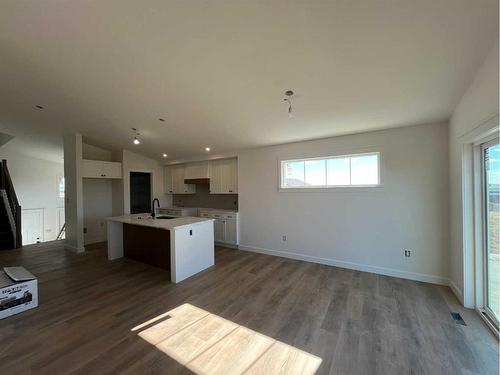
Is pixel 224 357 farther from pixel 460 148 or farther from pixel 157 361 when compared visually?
pixel 460 148

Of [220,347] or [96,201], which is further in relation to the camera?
[96,201]

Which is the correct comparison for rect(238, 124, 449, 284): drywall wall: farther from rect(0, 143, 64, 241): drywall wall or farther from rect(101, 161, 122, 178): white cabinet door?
rect(0, 143, 64, 241): drywall wall

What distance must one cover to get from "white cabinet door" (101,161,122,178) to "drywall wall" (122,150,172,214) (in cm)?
13

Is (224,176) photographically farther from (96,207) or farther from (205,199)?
(96,207)

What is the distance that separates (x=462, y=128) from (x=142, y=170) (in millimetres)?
6931

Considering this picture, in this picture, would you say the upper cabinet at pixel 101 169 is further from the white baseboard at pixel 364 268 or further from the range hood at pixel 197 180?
the white baseboard at pixel 364 268

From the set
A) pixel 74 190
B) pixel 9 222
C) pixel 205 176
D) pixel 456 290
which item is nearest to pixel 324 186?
pixel 456 290

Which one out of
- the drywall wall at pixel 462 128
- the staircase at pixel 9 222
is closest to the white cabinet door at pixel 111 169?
the staircase at pixel 9 222

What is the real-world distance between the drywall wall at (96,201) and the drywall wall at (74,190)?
0.74m

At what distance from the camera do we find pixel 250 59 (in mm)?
2125

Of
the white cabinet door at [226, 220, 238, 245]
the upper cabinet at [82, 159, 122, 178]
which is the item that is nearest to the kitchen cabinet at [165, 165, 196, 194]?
the upper cabinet at [82, 159, 122, 178]

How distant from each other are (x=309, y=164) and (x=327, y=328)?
2889 mm

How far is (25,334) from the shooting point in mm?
2068

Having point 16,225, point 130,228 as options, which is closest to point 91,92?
point 130,228
